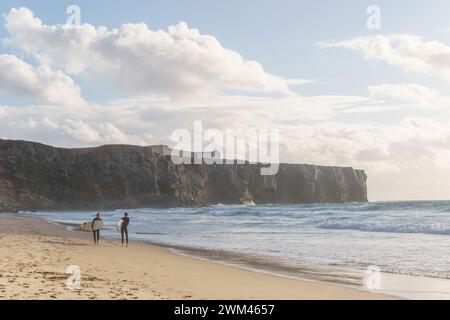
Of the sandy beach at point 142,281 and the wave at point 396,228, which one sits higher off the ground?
the sandy beach at point 142,281

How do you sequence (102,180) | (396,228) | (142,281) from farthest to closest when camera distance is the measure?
(102,180) → (396,228) → (142,281)

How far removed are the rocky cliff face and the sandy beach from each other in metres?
85.5

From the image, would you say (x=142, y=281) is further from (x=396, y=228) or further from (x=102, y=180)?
(x=102, y=180)

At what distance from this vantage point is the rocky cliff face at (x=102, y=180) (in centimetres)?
10969

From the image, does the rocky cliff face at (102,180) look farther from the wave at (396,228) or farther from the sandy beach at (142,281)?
the sandy beach at (142,281)

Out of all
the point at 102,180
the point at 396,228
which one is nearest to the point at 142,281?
the point at 396,228

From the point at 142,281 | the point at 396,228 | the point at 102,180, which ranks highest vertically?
the point at 102,180

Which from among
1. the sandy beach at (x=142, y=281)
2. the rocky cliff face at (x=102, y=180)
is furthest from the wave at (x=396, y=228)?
the rocky cliff face at (x=102, y=180)

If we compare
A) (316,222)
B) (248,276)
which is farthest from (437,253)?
(316,222)

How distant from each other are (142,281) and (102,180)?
370ft

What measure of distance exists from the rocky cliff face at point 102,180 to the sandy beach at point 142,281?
85.5 m

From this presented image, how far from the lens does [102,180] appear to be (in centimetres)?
12144
